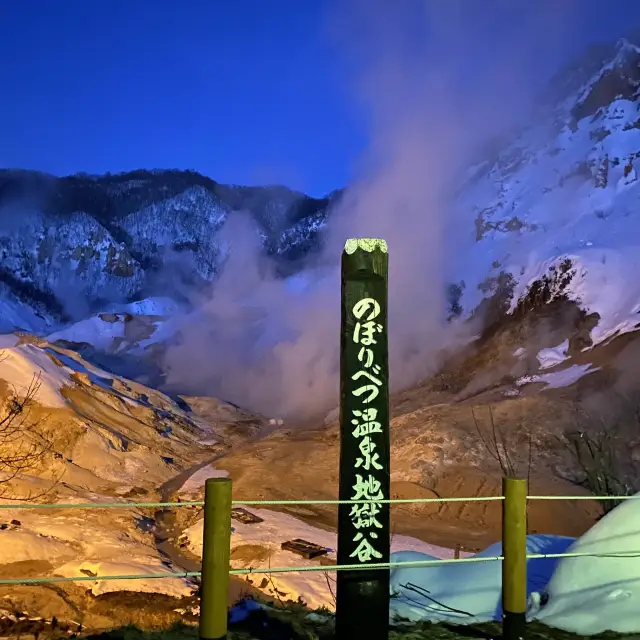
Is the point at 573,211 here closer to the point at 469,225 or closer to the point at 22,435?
the point at 469,225

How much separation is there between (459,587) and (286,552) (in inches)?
260

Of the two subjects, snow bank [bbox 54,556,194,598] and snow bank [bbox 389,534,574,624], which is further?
snow bank [bbox 54,556,194,598]

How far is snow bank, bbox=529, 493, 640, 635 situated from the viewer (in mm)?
3699

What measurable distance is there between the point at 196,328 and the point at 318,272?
11.8 meters

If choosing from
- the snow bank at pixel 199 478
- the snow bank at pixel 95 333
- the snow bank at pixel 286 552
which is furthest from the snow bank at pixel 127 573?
the snow bank at pixel 95 333

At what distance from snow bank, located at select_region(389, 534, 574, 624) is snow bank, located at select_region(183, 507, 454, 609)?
3.48 meters

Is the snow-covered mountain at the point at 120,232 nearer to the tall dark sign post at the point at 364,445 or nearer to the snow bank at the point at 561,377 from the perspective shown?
the snow bank at the point at 561,377

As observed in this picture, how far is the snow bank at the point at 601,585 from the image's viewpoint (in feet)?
12.1

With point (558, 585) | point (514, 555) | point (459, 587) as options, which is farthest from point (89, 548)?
point (514, 555)

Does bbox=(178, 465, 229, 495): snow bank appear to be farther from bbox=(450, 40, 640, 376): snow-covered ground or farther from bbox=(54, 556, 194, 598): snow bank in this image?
bbox=(450, 40, 640, 376): snow-covered ground

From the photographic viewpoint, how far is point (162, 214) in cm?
6706

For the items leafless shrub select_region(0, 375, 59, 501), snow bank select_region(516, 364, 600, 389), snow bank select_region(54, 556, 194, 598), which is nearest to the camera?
snow bank select_region(54, 556, 194, 598)

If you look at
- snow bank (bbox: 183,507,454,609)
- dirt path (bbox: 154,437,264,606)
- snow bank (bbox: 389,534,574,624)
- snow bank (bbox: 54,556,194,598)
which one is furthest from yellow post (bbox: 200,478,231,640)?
snow bank (bbox: 54,556,194,598)

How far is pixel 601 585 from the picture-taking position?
396cm
